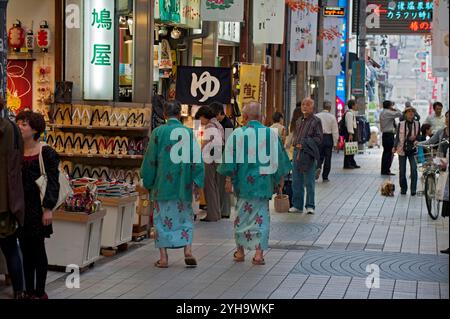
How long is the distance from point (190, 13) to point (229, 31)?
3.17 meters

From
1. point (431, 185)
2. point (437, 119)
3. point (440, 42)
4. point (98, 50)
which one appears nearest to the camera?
point (440, 42)

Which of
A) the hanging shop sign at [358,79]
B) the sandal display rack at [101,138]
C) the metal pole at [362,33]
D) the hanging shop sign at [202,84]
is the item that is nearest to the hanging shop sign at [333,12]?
the metal pole at [362,33]

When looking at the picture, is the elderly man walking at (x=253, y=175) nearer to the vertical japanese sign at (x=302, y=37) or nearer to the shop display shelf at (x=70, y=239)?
the shop display shelf at (x=70, y=239)

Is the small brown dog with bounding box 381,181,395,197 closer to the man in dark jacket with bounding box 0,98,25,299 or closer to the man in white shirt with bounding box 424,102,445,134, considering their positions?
the man in white shirt with bounding box 424,102,445,134

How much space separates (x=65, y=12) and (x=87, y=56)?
732mm

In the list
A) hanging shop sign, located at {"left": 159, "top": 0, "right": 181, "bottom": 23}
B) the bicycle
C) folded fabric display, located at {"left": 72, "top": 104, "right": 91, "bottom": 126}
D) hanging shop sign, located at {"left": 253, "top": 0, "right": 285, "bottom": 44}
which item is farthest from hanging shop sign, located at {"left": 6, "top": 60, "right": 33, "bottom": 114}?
the bicycle

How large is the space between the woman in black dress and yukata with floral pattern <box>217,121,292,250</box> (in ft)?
9.48

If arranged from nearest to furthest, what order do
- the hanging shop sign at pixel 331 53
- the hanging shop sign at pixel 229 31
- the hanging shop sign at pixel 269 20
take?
1. the hanging shop sign at pixel 269 20
2. the hanging shop sign at pixel 229 31
3. the hanging shop sign at pixel 331 53

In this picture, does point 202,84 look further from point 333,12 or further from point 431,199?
point 333,12

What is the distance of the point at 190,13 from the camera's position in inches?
723

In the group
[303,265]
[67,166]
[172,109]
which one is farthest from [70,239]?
[67,166]

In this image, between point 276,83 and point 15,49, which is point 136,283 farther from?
point 276,83

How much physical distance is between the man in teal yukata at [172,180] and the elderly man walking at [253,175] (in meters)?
0.53

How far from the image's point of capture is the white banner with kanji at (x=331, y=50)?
101 feet
